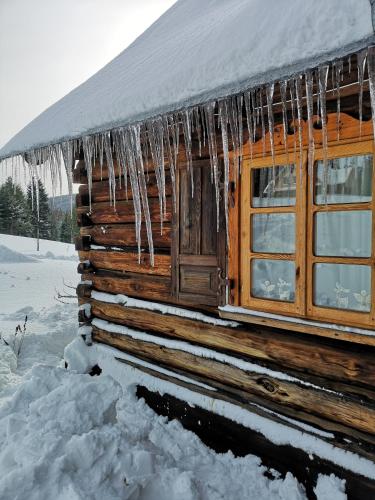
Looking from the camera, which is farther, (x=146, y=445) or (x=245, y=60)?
(x=146, y=445)

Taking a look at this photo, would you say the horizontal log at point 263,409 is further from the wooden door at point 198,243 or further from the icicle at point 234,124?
the icicle at point 234,124

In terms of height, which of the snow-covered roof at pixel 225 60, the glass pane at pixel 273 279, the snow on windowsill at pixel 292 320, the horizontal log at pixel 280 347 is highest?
the snow-covered roof at pixel 225 60

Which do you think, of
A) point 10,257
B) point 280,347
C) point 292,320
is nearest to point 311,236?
point 292,320

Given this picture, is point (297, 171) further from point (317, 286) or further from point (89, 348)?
point (89, 348)

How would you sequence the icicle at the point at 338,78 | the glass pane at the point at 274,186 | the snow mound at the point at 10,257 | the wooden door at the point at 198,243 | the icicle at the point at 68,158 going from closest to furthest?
the icicle at the point at 338,78 < the glass pane at the point at 274,186 < the wooden door at the point at 198,243 < the icicle at the point at 68,158 < the snow mound at the point at 10,257

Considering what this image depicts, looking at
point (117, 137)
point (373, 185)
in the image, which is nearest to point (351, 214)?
point (373, 185)

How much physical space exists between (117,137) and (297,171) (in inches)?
63.4

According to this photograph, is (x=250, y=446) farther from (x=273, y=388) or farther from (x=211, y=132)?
(x=211, y=132)

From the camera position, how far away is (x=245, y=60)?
2023 mm

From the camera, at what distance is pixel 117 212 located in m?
4.41

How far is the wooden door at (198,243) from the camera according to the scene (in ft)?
10.9

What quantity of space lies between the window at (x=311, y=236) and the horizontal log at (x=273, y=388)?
606 millimetres

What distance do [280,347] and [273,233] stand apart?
0.92 m

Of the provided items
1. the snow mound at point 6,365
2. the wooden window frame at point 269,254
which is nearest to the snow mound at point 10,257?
the snow mound at point 6,365
